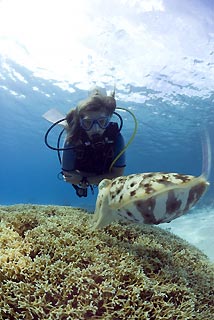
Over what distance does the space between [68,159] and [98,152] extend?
2.34ft

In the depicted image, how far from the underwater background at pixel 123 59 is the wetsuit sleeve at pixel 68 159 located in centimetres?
587

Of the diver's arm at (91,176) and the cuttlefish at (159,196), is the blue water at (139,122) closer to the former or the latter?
the diver's arm at (91,176)

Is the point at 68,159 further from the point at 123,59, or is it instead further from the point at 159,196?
the point at 123,59

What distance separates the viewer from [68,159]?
5.99 metres

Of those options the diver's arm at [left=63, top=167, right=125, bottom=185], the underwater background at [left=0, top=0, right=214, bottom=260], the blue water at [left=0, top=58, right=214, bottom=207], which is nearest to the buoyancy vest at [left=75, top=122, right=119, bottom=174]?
the diver's arm at [left=63, top=167, right=125, bottom=185]

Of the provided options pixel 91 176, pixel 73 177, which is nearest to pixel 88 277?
pixel 91 176

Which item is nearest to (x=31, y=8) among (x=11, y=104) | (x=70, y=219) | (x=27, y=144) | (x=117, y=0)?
(x=117, y=0)

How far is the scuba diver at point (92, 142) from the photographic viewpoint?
5.35m

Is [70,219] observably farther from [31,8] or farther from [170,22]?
[31,8]

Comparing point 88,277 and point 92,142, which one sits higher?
point 92,142

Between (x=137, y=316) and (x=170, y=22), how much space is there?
1876cm

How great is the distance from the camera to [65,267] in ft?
9.21

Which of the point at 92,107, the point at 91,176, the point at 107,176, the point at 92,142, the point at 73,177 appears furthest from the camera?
the point at 73,177

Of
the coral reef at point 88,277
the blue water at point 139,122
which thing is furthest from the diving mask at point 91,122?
the blue water at point 139,122
